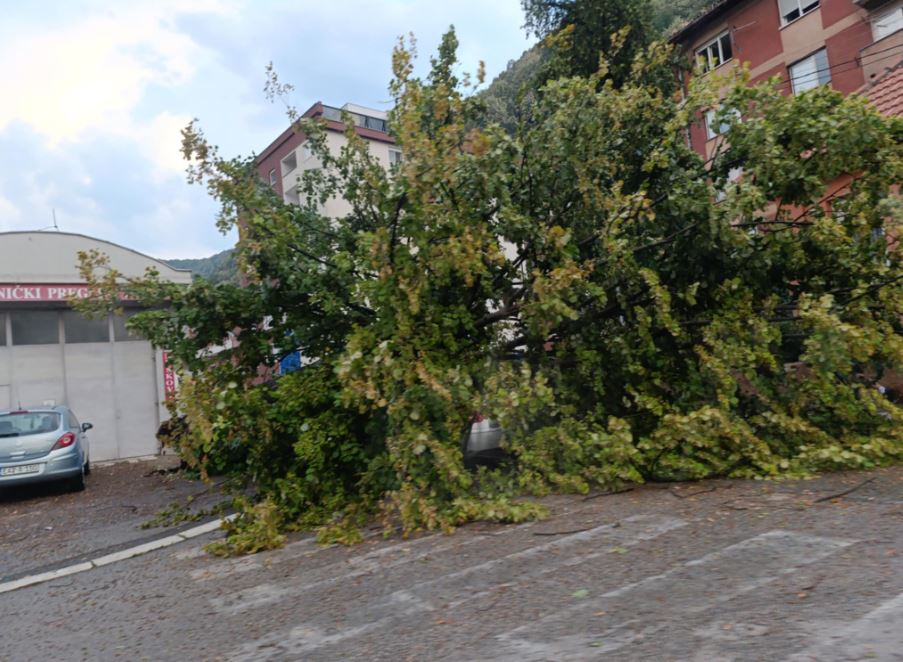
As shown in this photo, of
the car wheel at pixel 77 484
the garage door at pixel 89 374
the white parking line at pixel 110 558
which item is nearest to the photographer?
the white parking line at pixel 110 558

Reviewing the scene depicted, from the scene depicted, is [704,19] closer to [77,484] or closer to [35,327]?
[35,327]

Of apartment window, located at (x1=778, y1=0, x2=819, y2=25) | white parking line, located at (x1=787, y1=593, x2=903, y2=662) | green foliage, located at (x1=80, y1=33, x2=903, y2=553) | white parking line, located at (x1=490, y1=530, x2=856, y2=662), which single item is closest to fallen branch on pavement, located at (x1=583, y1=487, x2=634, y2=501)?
green foliage, located at (x1=80, y1=33, x2=903, y2=553)

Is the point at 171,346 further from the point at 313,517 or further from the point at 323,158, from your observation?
the point at 323,158

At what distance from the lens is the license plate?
1082 centimetres

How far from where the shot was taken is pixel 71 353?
58.8ft

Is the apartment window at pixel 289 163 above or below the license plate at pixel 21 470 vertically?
above

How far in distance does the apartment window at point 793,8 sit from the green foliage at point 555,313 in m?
A: 19.3

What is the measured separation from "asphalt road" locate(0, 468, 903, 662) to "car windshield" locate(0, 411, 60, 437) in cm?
586

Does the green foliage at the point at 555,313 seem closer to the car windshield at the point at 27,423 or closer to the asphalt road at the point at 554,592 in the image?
the asphalt road at the point at 554,592

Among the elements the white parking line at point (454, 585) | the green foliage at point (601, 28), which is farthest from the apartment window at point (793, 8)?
the white parking line at point (454, 585)

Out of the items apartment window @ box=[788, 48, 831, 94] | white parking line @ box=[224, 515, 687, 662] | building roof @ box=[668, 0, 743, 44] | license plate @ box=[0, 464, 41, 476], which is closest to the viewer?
white parking line @ box=[224, 515, 687, 662]

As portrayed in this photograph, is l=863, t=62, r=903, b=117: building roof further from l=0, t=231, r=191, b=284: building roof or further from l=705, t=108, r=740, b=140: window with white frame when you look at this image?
l=0, t=231, r=191, b=284: building roof

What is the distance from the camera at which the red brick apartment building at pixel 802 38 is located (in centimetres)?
2031

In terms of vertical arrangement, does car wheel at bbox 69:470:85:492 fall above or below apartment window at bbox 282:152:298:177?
below
